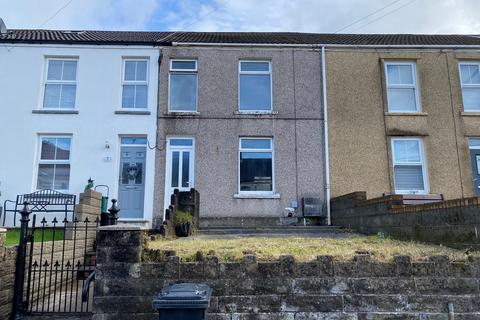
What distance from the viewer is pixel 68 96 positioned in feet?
40.5

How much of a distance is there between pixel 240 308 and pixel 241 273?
0.38 m

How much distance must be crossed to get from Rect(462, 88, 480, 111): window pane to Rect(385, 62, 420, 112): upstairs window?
1552 millimetres

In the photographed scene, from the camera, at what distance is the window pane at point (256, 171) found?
11.9 meters

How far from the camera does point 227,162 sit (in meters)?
11.8

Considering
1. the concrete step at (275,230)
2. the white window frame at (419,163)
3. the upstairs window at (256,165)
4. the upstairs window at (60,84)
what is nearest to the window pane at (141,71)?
the upstairs window at (60,84)

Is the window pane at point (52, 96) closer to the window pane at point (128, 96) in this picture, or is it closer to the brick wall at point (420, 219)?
the window pane at point (128, 96)

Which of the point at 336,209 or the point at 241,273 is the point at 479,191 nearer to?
the point at 336,209

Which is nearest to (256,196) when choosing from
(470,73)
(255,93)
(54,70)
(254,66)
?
(255,93)

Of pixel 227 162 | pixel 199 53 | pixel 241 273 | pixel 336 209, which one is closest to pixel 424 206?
pixel 241 273

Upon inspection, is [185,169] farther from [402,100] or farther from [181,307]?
[181,307]

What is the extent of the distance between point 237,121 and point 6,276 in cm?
791

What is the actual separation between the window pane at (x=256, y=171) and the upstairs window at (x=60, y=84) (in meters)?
5.66

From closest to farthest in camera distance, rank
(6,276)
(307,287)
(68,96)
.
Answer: (307,287) < (6,276) < (68,96)

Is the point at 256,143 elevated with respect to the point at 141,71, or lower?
lower
